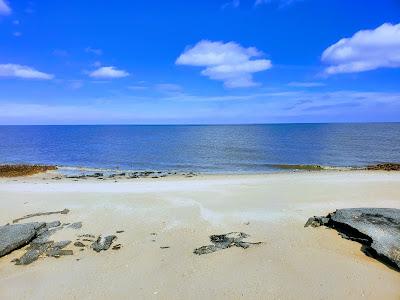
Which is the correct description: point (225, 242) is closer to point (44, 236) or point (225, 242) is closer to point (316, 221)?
point (316, 221)

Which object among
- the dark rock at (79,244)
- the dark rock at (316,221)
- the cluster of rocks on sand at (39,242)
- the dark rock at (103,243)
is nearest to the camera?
the cluster of rocks on sand at (39,242)

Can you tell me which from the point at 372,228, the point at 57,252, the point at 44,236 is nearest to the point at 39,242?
the point at 44,236

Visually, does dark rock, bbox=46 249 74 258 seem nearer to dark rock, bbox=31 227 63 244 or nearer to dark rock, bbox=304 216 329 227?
dark rock, bbox=31 227 63 244

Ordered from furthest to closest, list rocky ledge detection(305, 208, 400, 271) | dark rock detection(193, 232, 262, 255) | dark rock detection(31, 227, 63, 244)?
dark rock detection(31, 227, 63, 244)
dark rock detection(193, 232, 262, 255)
rocky ledge detection(305, 208, 400, 271)

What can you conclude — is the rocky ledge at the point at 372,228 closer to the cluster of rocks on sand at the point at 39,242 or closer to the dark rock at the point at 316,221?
the dark rock at the point at 316,221

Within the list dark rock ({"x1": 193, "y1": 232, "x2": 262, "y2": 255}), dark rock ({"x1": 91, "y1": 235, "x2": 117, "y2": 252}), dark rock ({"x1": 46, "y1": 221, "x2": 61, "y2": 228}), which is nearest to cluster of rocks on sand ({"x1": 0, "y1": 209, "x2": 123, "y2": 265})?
→ dark rock ({"x1": 91, "y1": 235, "x2": 117, "y2": 252})

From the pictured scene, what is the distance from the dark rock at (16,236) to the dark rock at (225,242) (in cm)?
568

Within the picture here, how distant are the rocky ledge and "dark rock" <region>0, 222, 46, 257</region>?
9.91 metres

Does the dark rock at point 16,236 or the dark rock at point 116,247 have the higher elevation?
the dark rock at point 16,236

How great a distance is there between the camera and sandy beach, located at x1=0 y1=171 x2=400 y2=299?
28.5 feet

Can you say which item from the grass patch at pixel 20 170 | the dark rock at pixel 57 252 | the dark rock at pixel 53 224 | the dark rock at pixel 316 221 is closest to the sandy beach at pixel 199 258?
the dark rock at pixel 57 252

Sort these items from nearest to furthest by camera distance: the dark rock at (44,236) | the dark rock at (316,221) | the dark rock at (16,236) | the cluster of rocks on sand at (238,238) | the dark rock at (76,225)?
1. the cluster of rocks on sand at (238,238)
2. the dark rock at (16,236)
3. the dark rock at (44,236)
4. the dark rock at (316,221)
5. the dark rock at (76,225)

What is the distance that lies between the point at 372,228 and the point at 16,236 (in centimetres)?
1180

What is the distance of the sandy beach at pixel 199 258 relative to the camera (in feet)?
28.5
